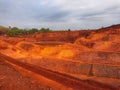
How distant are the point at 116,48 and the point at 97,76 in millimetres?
3760

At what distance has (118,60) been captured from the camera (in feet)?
48.9

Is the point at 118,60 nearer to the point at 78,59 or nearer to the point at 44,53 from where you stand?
the point at 78,59

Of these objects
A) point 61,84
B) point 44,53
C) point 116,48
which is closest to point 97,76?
point 61,84

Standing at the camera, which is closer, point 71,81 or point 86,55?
point 71,81

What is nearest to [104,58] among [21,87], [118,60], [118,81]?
[118,60]

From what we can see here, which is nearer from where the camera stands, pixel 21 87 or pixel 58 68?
pixel 21 87

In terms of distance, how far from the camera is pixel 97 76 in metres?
14.1

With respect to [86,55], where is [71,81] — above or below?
below

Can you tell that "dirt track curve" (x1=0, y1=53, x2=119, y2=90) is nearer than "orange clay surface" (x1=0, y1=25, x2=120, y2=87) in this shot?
Yes

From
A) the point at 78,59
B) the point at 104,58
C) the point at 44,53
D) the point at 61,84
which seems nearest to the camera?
the point at 61,84

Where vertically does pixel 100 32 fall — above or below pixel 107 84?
above

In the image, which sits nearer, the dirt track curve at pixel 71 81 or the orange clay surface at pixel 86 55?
the dirt track curve at pixel 71 81

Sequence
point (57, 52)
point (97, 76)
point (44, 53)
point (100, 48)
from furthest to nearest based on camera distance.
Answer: point (44, 53) → point (57, 52) → point (100, 48) → point (97, 76)

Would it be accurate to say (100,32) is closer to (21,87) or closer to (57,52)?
(57,52)
